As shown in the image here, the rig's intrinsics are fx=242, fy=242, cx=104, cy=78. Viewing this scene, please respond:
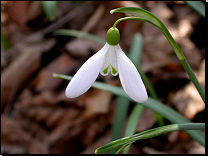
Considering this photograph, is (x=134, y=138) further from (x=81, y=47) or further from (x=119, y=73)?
(x=81, y=47)

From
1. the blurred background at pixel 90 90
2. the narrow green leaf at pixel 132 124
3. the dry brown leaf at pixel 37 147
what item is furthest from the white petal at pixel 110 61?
the dry brown leaf at pixel 37 147

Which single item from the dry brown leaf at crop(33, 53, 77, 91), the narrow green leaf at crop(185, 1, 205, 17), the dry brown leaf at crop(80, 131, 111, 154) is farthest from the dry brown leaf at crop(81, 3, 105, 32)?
the narrow green leaf at crop(185, 1, 205, 17)

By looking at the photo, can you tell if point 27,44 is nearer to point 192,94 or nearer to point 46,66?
point 46,66

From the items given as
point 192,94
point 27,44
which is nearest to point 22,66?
point 27,44

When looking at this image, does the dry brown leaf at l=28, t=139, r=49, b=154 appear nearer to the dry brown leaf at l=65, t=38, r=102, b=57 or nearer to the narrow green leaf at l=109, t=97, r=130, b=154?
the narrow green leaf at l=109, t=97, r=130, b=154

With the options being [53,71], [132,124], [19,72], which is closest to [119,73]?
[132,124]

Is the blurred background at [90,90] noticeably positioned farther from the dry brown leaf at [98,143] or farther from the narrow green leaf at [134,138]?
the narrow green leaf at [134,138]
